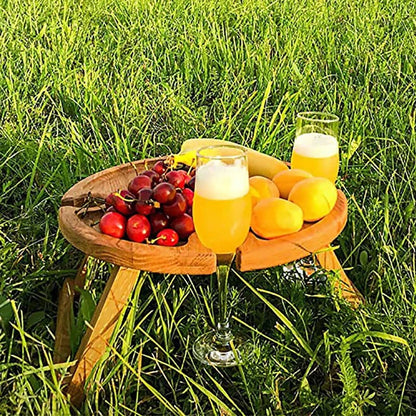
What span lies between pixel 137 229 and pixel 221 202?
9.2 inches

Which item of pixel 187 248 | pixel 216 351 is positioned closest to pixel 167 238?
pixel 187 248

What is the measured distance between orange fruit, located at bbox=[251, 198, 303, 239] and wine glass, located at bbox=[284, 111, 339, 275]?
0.91ft

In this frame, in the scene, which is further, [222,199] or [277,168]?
[277,168]

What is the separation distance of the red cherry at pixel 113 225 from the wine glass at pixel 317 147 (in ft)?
1.92

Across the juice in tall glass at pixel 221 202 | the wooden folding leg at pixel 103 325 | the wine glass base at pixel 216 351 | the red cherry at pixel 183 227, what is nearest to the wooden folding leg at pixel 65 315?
the wooden folding leg at pixel 103 325

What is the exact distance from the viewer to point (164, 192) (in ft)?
5.40

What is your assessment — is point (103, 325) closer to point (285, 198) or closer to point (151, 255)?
point (151, 255)

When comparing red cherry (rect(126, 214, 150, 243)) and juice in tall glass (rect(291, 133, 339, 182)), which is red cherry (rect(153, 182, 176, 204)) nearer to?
red cherry (rect(126, 214, 150, 243))

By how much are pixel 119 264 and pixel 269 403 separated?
51cm

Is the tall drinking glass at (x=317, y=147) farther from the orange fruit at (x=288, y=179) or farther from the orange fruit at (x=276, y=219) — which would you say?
the orange fruit at (x=276, y=219)

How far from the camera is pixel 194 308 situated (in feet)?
6.45

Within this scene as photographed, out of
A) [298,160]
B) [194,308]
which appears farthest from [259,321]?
[298,160]

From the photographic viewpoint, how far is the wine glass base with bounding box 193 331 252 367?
68.1 inches

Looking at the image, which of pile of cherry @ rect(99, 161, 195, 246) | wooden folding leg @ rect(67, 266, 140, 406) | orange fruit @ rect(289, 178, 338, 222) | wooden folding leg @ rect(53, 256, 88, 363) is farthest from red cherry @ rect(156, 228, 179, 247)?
wooden folding leg @ rect(53, 256, 88, 363)
